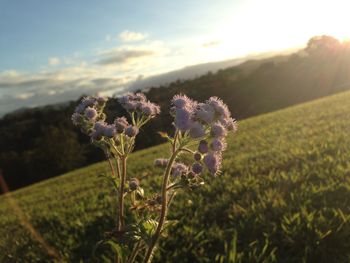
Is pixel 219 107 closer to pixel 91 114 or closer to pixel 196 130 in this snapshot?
pixel 196 130

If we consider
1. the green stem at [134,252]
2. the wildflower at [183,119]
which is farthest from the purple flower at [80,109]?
the green stem at [134,252]

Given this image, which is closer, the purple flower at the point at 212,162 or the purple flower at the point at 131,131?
the purple flower at the point at 212,162

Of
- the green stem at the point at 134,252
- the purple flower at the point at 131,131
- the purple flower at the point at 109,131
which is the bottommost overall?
the green stem at the point at 134,252

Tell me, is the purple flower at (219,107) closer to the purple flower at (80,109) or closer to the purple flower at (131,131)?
the purple flower at (131,131)

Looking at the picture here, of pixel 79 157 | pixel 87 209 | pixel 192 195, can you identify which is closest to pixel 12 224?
pixel 87 209

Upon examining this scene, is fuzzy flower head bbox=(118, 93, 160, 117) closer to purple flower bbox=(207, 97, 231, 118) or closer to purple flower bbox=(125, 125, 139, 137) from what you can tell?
purple flower bbox=(125, 125, 139, 137)

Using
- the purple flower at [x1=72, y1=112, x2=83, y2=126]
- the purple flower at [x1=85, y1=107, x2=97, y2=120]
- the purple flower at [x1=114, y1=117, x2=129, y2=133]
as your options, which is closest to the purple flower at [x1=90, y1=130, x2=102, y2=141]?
the purple flower at [x1=114, y1=117, x2=129, y2=133]

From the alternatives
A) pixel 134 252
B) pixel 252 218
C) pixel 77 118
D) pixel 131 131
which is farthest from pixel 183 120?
pixel 252 218
